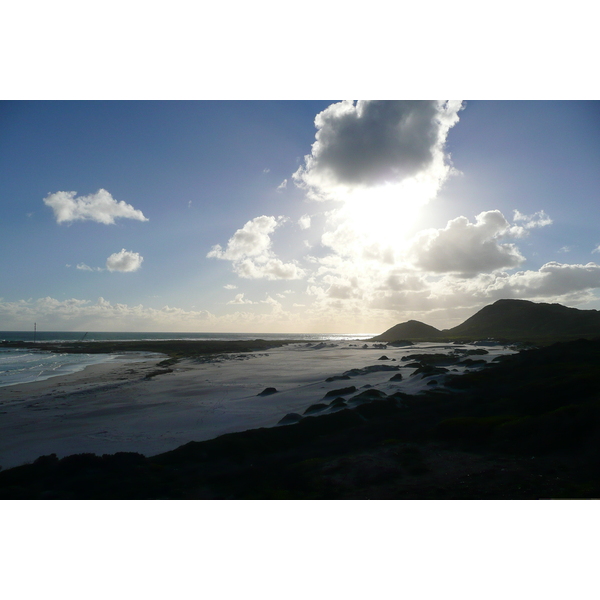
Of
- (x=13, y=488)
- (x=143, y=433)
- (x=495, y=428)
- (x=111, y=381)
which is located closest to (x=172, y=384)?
(x=111, y=381)

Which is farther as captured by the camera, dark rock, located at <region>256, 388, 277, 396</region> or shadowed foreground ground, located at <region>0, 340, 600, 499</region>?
dark rock, located at <region>256, 388, 277, 396</region>

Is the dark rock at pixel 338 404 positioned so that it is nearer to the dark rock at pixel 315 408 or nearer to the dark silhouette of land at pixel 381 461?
the dark rock at pixel 315 408

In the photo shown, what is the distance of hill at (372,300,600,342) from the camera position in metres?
106

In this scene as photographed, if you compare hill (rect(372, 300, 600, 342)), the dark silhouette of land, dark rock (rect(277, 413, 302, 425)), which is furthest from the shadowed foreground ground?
hill (rect(372, 300, 600, 342))

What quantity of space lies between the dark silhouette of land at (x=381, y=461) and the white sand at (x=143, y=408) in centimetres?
297

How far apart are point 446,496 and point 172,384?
30698 millimetres

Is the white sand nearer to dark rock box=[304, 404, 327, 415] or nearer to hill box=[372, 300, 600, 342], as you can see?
dark rock box=[304, 404, 327, 415]

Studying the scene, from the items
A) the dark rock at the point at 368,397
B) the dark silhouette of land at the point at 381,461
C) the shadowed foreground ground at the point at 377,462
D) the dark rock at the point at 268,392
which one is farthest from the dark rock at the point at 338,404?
the dark rock at the point at 268,392

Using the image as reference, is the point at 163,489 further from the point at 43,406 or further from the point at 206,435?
the point at 43,406

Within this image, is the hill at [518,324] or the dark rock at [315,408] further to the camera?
the hill at [518,324]

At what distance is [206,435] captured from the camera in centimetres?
1784

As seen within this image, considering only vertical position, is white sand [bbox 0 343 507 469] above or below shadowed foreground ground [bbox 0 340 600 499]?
below

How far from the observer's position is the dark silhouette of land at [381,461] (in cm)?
1053

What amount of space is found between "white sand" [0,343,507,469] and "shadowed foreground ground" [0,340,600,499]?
114 inches
